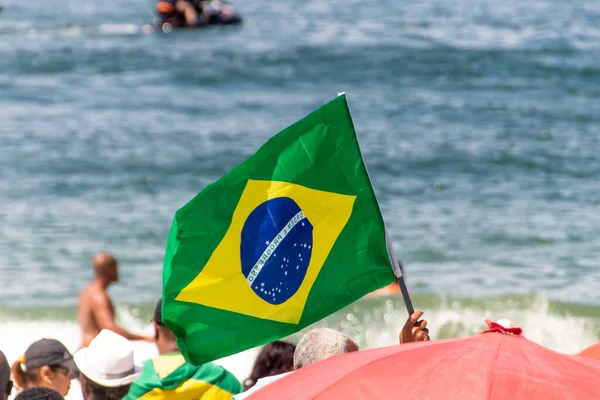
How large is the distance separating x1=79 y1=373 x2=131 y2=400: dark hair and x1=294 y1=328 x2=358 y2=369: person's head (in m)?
1.17

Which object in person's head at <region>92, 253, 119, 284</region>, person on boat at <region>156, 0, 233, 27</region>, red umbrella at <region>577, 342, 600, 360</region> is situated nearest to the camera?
red umbrella at <region>577, 342, 600, 360</region>

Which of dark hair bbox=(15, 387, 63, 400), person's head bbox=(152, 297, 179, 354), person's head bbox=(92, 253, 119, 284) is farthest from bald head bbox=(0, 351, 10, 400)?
person's head bbox=(92, 253, 119, 284)

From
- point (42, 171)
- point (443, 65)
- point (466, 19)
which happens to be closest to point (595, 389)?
point (42, 171)

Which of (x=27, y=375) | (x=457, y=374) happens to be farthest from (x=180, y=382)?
(x=457, y=374)

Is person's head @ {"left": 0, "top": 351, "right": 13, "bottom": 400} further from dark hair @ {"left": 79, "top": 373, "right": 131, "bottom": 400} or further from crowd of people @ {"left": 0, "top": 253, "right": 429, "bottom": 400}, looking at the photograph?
dark hair @ {"left": 79, "top": 373, "right": 131, "bottom": 400}

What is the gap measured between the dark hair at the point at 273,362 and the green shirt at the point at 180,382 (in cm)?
15

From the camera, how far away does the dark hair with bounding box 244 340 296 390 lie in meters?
4.75

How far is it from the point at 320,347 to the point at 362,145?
1389cm

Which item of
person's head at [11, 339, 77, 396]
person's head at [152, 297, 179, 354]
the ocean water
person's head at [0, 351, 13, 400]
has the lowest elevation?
the ocean water

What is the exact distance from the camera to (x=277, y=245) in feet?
13.4

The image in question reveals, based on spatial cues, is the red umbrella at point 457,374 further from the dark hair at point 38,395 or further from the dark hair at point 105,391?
the dark hair at point 105,391

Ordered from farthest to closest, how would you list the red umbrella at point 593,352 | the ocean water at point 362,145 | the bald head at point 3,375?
the ocean water at point 362,145 < the bald head at point 3,375 < the red umbrella at point 593,352

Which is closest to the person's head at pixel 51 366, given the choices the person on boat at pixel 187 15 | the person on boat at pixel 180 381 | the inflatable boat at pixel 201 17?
the person on boat at pixel 180 381

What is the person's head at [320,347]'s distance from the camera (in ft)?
13.3
